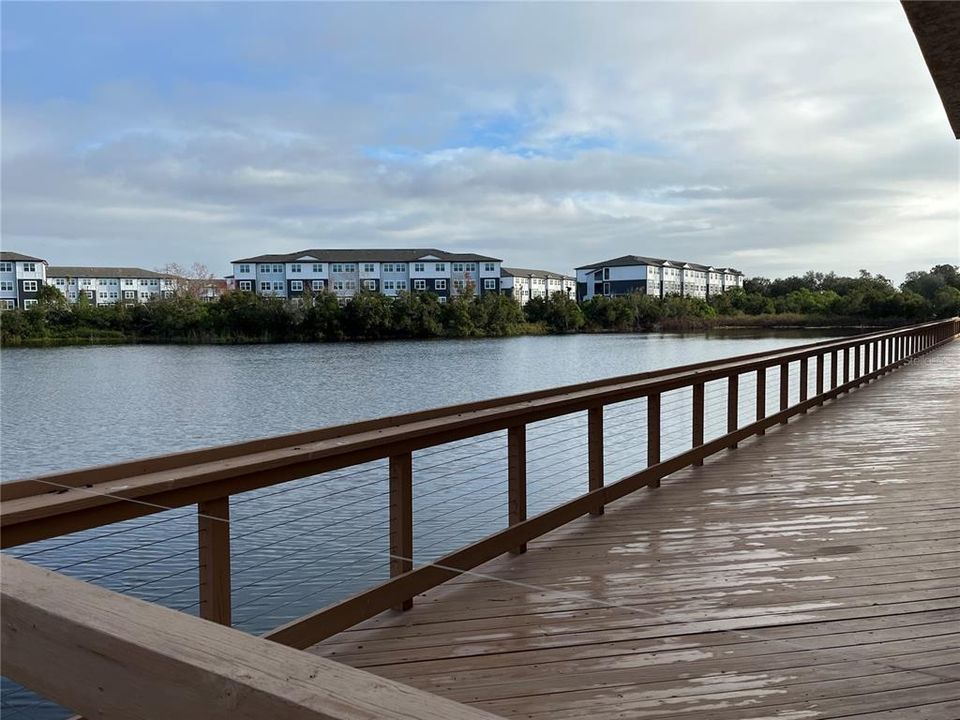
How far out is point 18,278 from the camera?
108m

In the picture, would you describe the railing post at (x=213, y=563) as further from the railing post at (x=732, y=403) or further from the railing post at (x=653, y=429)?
the railing post at (x=732, y=403)

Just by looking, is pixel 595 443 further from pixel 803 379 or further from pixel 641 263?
pixel 641 263

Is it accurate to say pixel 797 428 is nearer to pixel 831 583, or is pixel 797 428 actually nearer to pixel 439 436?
pixel 831 583

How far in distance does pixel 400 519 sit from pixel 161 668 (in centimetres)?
266

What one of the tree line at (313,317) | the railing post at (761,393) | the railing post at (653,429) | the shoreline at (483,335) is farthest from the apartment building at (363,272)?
the railing post at (653,429)

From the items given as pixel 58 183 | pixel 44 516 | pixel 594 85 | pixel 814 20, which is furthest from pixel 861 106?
pixel 58 183

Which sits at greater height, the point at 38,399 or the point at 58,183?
the point at 58,183

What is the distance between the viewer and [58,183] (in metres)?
50.5

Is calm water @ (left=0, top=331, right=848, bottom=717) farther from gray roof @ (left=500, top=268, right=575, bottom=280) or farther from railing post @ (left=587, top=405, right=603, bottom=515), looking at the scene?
gray roof @ (left=500, top=268, right=575, bottom=280)

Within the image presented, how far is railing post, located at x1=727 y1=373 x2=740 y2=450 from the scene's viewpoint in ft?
24.7

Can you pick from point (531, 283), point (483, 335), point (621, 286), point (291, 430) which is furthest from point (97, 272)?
point (291, 430)

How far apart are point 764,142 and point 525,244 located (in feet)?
264

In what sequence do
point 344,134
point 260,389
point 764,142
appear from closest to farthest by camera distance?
point 260,389, point 764,142, point 344,134

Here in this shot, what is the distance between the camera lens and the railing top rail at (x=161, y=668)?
2.85ft
